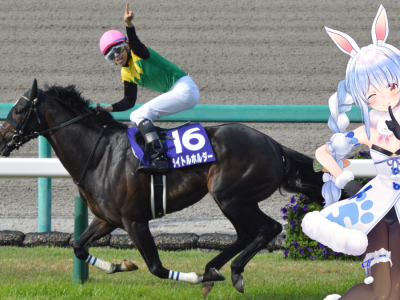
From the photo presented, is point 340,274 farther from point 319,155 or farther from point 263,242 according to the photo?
point 319,155

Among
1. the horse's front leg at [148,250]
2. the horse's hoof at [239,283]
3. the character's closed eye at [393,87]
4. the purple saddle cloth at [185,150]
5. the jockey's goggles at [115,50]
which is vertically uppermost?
the jockey's goggles at [115,50]

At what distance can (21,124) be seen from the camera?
11.3 ft

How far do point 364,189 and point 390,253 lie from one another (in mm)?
315

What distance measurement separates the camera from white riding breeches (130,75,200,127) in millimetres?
3391

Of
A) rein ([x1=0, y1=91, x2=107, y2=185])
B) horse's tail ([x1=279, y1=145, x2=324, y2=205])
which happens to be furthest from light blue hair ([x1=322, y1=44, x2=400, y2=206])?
rein ([x1=0, y1=91, x2=107, y2=185])

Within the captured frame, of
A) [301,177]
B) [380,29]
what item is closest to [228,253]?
[301,177]

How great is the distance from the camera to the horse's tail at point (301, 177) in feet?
11.0

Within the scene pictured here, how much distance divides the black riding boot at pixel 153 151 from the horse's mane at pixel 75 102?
0.46 meters

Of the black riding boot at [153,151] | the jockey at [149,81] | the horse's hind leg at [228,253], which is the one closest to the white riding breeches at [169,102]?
the jockey at [149,81]

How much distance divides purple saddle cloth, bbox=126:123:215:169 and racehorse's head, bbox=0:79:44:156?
28.0 inches

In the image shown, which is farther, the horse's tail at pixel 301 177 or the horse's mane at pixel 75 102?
the horse's mane at pixel 75 102

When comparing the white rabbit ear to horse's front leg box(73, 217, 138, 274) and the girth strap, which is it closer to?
the girth strap

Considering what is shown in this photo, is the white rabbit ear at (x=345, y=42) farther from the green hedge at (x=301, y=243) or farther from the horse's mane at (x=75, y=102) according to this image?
the green hedge at (x=301, y=243)

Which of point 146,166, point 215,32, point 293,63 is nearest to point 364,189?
point 146,166
